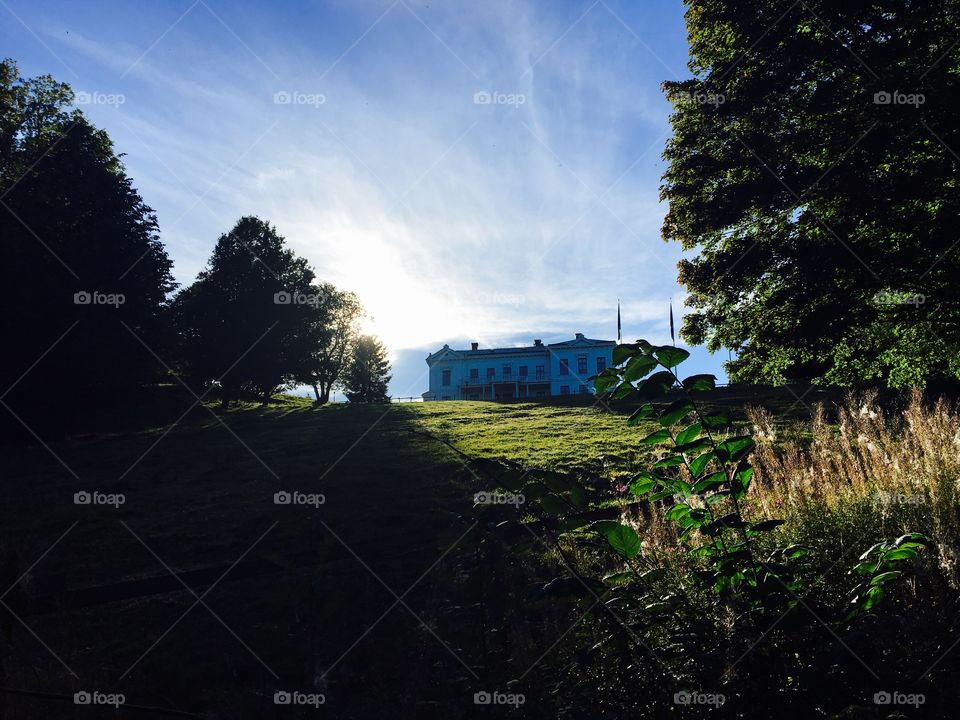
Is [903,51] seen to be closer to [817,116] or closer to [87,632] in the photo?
[817,116]

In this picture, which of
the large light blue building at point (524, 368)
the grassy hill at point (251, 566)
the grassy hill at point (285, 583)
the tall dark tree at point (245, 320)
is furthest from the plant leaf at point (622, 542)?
the large light blue building at point (524, 368)

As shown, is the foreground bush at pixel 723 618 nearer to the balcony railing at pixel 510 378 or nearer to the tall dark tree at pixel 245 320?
the tall dark tree at pixel 245 320

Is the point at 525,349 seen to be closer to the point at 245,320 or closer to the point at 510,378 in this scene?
the point at 510,378

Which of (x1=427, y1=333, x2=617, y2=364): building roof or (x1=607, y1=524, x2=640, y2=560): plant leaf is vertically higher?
(x1=427, y1=333, x2=617, y2=364): building roof

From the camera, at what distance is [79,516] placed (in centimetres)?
1168

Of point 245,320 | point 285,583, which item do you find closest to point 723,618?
point 285,583

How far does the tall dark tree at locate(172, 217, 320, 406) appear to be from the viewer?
118 feet

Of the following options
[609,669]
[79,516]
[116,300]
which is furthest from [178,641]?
[116,300]

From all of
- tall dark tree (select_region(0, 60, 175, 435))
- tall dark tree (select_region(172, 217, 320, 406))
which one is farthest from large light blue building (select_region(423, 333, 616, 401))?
tall dark tree (select_region(0, 60, 175, 435))

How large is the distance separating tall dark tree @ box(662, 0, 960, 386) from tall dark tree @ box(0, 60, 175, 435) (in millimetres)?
22980

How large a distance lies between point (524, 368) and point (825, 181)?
67931mm

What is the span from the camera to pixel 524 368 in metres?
79.0

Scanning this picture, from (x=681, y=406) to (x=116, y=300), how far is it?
2652cm

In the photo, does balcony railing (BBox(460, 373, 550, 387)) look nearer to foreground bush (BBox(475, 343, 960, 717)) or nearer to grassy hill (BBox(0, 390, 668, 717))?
grassy hill (BBox(0, 390, 668, 717))
